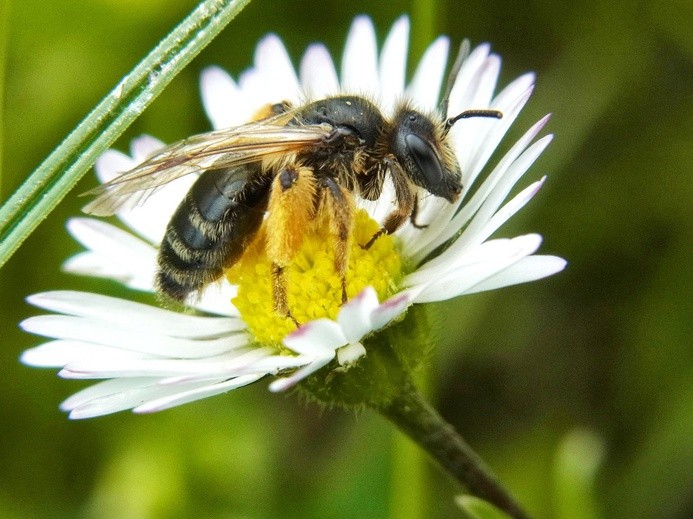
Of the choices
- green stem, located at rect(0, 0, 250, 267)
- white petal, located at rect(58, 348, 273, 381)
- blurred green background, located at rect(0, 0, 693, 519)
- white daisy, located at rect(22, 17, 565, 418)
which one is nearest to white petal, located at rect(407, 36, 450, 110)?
white daisy, located at rect(22, 17, 565, 418)

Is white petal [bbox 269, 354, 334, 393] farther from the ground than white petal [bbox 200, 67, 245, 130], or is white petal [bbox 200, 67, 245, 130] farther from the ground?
white petal [bbox 200, 67, 245, 130]

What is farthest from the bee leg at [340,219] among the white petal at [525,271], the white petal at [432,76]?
the white petal at [432,76]

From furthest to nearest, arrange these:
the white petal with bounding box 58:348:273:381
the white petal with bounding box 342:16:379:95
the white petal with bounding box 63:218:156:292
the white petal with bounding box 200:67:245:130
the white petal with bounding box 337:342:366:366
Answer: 1. the white petal with bounding box 200:67:245:130
2. the white petal with bounding box 342:16:379:95
3. the white petal with bounding box 63:218:156:292
4. the white petal with bounding box 337:342:366:366
5. the white petal with bounding box 58:348:273:381

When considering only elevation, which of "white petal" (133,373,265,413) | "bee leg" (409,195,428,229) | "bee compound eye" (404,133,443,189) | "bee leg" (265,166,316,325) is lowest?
"white petal" (133,373,265,413)

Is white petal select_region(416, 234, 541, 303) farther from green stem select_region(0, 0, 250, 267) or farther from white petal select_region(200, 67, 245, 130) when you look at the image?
white petal select_region(200, 67, 245, 130)

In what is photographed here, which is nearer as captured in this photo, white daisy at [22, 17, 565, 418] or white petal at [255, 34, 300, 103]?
white daisy at [22, 17, 565, 418]

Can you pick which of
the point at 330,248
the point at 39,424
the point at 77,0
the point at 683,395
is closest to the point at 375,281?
the point at 330,248

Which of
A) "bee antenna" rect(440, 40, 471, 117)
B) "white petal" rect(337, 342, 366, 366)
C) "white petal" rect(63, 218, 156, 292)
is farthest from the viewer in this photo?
"white petal" rect(63, 218, 156, 292)

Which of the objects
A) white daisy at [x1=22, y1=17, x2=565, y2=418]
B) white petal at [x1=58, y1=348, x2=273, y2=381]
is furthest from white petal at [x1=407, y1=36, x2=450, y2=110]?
white petal at [x1=58, y1=348, x2=273, y2=381]
